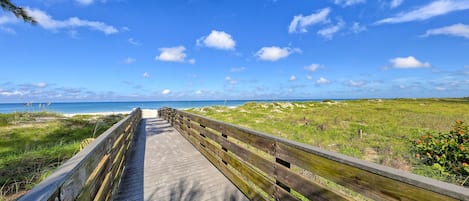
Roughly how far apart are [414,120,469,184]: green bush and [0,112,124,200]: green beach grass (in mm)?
7272

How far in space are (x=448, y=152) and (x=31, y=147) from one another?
11329mm

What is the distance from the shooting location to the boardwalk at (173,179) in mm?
3359

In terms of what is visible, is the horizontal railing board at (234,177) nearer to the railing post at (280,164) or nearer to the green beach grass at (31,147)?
the railing post at (280,164)

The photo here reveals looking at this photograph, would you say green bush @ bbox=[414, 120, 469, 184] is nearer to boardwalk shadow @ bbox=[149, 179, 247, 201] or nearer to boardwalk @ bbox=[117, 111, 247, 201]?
boardwalk shadow @ bbox=[149, 179, 247, 201]

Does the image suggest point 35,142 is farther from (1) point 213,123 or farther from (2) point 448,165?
(2) point 448,165

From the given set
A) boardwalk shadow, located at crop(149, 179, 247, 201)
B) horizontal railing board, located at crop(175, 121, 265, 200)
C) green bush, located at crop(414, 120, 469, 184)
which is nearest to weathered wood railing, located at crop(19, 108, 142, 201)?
boardwalk shadow, located at crop(149, 179, 247, 201)

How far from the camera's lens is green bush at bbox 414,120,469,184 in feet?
13.8

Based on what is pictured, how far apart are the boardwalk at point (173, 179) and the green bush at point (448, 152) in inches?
160

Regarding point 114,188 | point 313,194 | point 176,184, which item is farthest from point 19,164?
point 313,194

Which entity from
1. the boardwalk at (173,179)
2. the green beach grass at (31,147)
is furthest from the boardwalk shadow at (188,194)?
the green beach grass at (31,147)

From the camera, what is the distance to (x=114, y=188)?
342 cm

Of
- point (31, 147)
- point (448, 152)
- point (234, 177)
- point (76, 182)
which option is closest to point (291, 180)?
point (234, 177)

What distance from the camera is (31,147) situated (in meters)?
7.32

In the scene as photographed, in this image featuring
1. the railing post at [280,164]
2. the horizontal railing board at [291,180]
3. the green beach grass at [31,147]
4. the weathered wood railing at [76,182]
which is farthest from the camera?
the green beach grass at [31,147]
